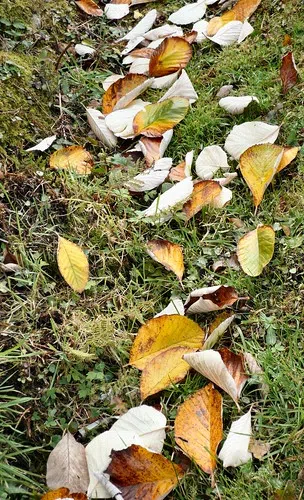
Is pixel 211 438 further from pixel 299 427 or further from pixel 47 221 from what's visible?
pixel 47 221

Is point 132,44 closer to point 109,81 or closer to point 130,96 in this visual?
point 109,81

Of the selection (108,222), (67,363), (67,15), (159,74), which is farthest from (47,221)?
(67,15)

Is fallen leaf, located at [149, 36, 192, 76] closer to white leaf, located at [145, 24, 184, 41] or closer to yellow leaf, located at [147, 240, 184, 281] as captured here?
white leaf, located at [145, 24, 184, 41]

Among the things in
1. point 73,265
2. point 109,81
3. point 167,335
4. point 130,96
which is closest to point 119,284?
point 73,265

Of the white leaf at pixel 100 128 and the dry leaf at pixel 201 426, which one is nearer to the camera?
the dry leaf at pixel 201 426

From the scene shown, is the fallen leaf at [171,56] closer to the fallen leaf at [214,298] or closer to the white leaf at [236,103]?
the white leaf at [236,103]

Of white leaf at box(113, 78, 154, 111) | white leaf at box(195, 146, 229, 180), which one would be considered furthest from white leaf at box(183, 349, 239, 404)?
white leaf at box(113, 78, 154, 111)

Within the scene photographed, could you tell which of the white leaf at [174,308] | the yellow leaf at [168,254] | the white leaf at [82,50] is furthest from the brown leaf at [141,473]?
the white leaf at [82,50]
